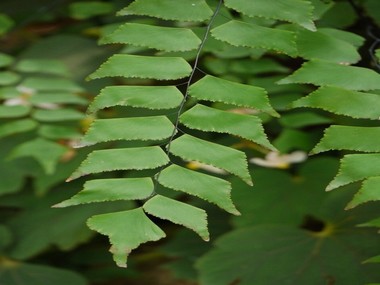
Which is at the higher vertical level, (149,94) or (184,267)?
(149,94)

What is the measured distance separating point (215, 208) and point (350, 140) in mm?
802

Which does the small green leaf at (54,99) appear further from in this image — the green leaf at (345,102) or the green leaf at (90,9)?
the green leaf at (345,102)

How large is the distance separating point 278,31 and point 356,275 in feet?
1.53

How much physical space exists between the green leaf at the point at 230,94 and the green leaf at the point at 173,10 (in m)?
0.14

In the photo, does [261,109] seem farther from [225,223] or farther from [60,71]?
[60,71]

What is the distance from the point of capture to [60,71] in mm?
1863

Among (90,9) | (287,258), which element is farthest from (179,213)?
(90,9)

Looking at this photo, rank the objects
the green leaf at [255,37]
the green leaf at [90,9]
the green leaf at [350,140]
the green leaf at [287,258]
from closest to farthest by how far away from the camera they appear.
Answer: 1. the green leaf at [350,140]
2. the green leaf at [255,37]
3. the green leaf at [287,258]
4. the green leaf at [90,9]

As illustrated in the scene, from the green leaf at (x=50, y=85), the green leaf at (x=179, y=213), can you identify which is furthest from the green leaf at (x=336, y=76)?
the green leaf at (x=50, y=85)

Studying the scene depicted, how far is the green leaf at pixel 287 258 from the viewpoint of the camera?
1282mm

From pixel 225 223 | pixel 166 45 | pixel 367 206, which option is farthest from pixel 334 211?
pixel 166 45

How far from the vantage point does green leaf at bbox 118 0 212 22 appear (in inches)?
44.4

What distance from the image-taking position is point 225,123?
3.23 ft

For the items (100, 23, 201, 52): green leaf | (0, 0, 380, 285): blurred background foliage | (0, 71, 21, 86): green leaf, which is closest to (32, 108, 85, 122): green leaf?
(0, 0, 380, 285): blurred background foliage
